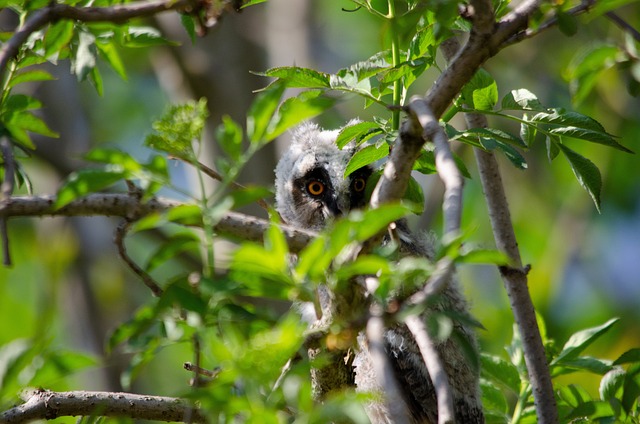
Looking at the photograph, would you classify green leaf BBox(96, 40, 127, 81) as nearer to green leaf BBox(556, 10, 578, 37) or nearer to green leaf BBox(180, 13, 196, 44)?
green leaf BBox(180, 13, 196, 44)

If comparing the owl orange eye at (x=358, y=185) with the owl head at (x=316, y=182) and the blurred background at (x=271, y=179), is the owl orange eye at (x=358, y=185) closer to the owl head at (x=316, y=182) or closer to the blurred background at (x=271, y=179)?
the owl head at (x=316, y=182)

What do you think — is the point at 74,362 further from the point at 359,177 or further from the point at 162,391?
the point at 162,391

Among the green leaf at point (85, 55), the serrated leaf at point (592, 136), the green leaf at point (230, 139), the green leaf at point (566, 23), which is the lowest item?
the green leaf at point (85, 55)

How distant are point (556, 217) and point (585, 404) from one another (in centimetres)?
600

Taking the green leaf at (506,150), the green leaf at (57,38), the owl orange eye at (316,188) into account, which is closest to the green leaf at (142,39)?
the green leaf at (57,38)

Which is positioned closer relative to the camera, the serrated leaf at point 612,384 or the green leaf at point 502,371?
the serrated leaf at point 612,384

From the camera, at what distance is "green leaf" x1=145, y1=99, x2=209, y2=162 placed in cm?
153

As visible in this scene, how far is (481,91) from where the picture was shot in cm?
219

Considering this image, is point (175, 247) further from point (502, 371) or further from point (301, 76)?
point (502, 371)

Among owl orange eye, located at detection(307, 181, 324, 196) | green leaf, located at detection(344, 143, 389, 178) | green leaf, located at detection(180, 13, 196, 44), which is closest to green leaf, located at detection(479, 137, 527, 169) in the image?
green leaf, located at detection(344, 143, 389, 178)

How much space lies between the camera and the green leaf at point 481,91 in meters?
2.19

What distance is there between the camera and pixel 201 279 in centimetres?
142

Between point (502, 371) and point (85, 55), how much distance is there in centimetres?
179

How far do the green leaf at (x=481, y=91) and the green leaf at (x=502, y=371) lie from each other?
41.1 inches
